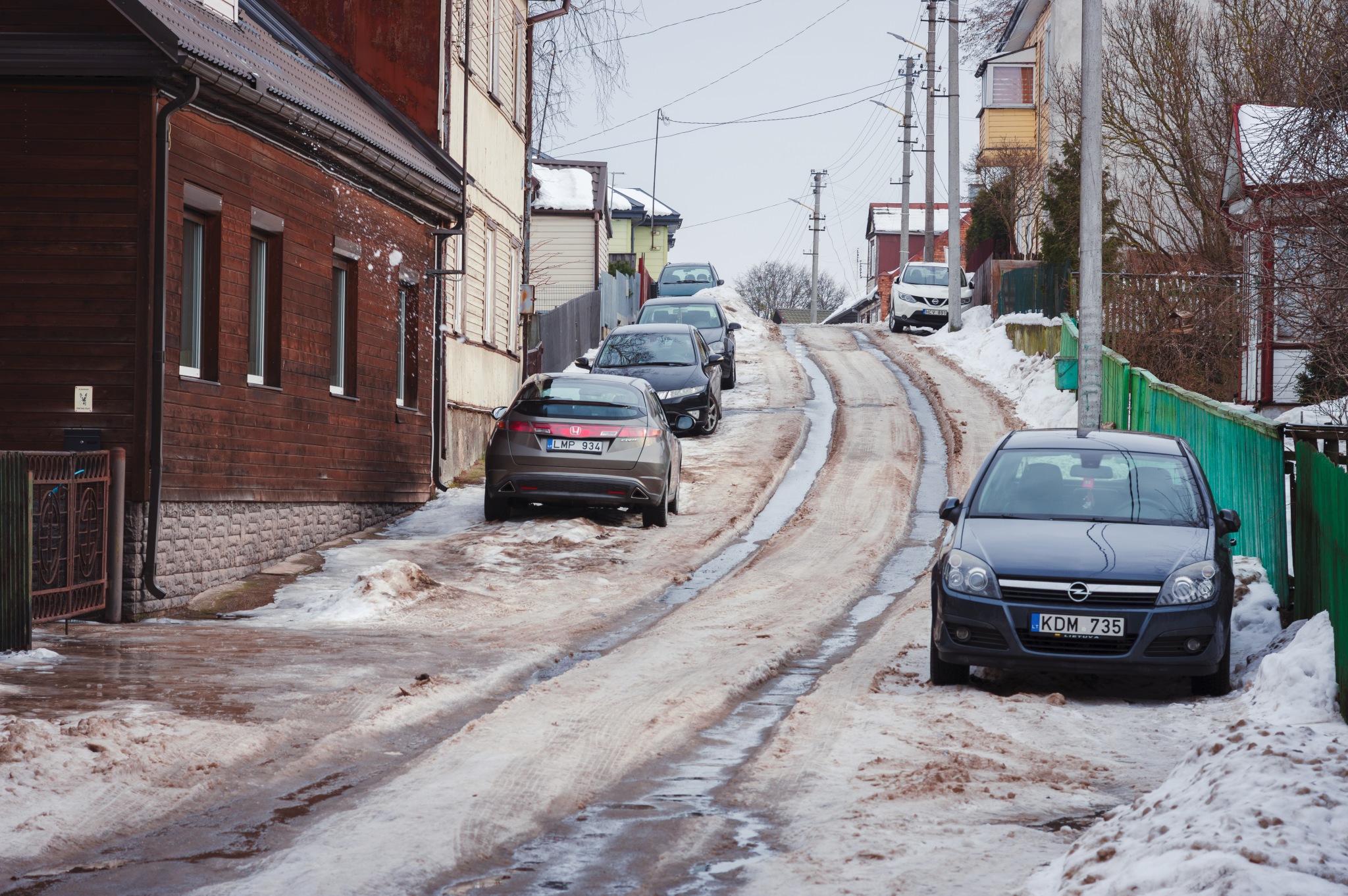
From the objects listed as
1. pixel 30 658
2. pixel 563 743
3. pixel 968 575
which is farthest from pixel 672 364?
pixel 563 743

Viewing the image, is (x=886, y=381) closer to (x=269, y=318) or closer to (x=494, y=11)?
(x=494, y=11)

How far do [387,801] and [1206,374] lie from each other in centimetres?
2132

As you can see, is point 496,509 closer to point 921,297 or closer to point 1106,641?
point 1106,641

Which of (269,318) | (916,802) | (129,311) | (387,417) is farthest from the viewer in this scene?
(387,417)

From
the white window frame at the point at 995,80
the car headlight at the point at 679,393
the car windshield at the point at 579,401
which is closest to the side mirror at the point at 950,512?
the car windshield at the point at 579,401

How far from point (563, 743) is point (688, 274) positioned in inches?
1746

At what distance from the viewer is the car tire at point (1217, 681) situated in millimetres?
8000

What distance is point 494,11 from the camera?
78.1ft

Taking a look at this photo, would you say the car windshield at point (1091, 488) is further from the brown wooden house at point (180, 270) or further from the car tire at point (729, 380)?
the car tire at point (729, 380)

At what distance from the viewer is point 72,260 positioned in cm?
1102

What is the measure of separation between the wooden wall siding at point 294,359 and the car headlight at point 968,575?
640 cm

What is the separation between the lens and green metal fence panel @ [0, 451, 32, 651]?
874 centimetres

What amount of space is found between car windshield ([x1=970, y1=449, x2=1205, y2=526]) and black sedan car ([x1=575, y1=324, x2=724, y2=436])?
13.4 meters

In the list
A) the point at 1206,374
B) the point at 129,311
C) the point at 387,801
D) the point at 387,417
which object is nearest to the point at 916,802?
the point at 387,801
